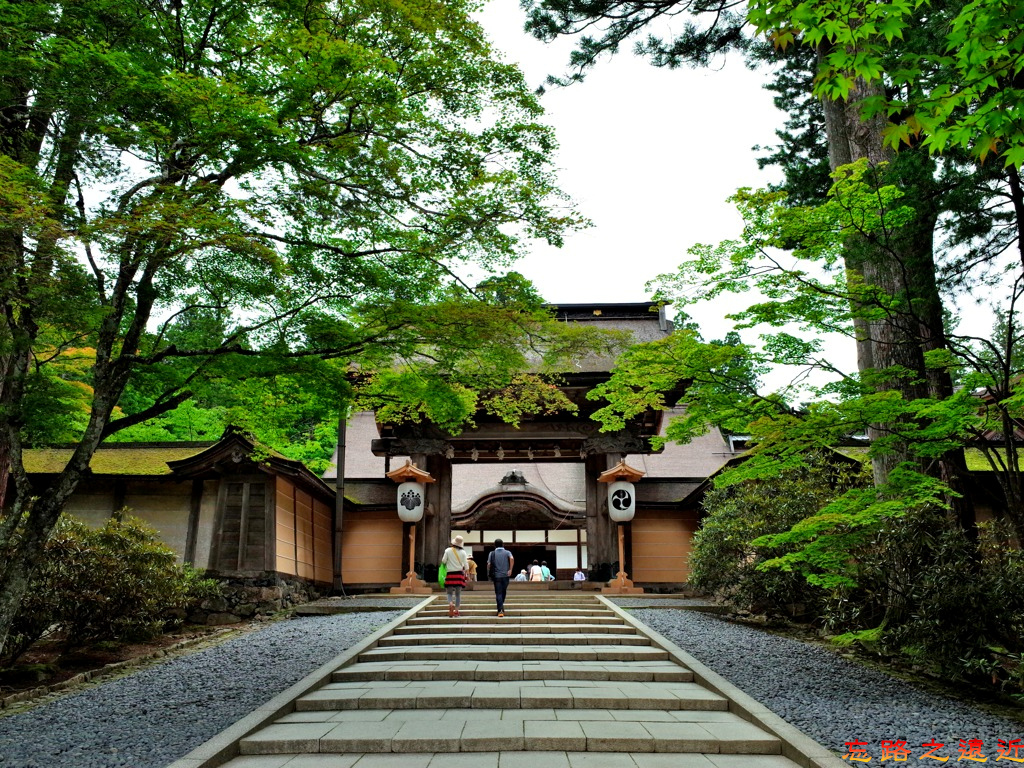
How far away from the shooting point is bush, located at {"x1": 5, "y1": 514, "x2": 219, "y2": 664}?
26.9 feet

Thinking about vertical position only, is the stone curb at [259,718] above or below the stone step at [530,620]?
below

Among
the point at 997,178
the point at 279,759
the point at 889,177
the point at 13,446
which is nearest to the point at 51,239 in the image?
the point at 13,446

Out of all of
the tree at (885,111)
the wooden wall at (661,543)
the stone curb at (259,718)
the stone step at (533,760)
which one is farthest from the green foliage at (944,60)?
the wooden wall at (661,543)

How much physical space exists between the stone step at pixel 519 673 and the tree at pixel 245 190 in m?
3.36

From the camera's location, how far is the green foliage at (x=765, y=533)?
10711mm

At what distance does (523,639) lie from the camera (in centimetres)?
932

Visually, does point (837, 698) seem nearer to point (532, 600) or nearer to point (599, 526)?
point (532, 600)

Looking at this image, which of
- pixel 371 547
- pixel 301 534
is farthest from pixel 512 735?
pixel 371 547

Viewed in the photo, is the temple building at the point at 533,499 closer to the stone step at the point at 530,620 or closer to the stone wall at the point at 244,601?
the stone wall at the point at 244,601

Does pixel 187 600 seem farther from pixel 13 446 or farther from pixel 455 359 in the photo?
pixel 455 359

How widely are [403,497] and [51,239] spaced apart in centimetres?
1046

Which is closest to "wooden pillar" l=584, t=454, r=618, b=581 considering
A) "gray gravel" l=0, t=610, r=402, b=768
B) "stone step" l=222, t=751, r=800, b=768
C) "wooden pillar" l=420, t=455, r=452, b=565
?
"wooden pillar" l=420, t=455, r=452, b=565

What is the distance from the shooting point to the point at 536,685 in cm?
688

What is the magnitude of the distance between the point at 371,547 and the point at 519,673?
11297 mm
